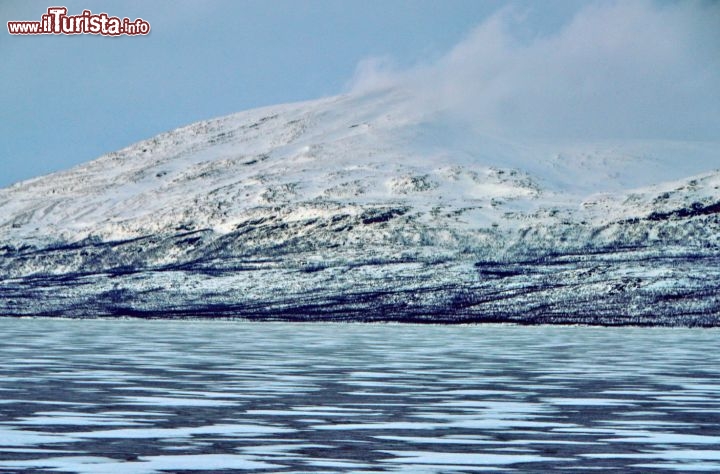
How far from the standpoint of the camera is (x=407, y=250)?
536 feet

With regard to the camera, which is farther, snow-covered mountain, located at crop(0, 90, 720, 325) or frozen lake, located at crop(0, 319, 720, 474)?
snow-covered mountain, located at crop(0, 90, 720, 325)

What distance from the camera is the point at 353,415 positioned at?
64.2 feet

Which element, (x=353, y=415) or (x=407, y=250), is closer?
(x=353, y=415)

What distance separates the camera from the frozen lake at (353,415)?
14711 millimetres

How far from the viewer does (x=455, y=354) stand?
40.5 m

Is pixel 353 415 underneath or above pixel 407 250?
underneath

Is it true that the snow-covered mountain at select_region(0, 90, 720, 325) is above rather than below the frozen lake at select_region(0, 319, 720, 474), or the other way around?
above

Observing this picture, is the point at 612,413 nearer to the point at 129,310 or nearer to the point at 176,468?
the point at 176,468

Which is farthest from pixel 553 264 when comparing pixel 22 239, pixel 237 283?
pixel 22 239

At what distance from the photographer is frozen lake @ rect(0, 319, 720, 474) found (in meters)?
14.7

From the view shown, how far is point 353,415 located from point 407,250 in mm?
144025

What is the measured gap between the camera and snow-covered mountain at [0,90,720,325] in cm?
12506

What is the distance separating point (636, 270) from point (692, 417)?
121 meters

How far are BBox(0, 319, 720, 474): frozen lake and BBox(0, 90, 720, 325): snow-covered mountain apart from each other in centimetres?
7022
